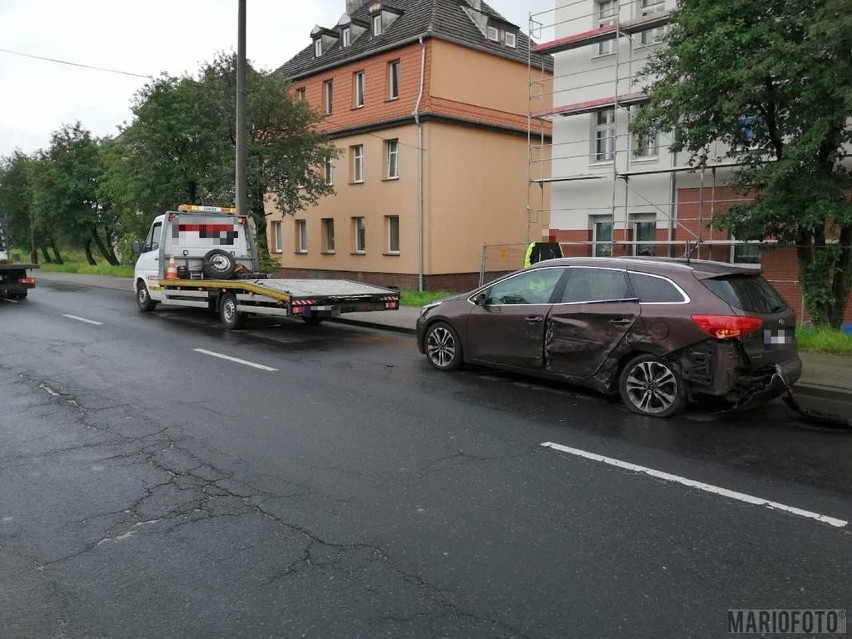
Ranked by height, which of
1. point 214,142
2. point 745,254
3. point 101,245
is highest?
point 214,142

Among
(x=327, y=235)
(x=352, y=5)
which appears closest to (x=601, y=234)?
(x=327, y=235)

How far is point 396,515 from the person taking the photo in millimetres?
4281

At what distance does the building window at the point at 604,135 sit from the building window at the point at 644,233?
1.89 metres

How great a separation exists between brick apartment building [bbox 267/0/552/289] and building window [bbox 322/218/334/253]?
5 centimetres

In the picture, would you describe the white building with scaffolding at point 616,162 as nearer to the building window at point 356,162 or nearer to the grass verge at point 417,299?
the grass verge at point 417,299

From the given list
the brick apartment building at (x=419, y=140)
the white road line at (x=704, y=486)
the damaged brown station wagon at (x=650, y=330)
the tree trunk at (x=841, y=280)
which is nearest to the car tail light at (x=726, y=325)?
the damaged brown station wagon at (x=650, y=330)

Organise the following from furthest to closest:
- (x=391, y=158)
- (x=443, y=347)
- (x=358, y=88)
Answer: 1. (x=358, y=88)
2. (x=391, y=158)
3. (x=443, y=347)

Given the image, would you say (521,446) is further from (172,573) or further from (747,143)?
(747,143)

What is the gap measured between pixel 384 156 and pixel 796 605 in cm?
2457

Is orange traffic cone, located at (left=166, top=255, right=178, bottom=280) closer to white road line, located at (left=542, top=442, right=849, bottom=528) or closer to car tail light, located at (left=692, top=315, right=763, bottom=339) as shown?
white road line, located at (left=542, top=442, right=849, bottom=528)

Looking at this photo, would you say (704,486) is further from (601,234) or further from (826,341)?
(601,234)

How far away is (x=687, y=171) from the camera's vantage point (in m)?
15.8

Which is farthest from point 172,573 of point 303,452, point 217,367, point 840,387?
point 840,387

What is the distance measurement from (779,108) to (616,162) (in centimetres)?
662
